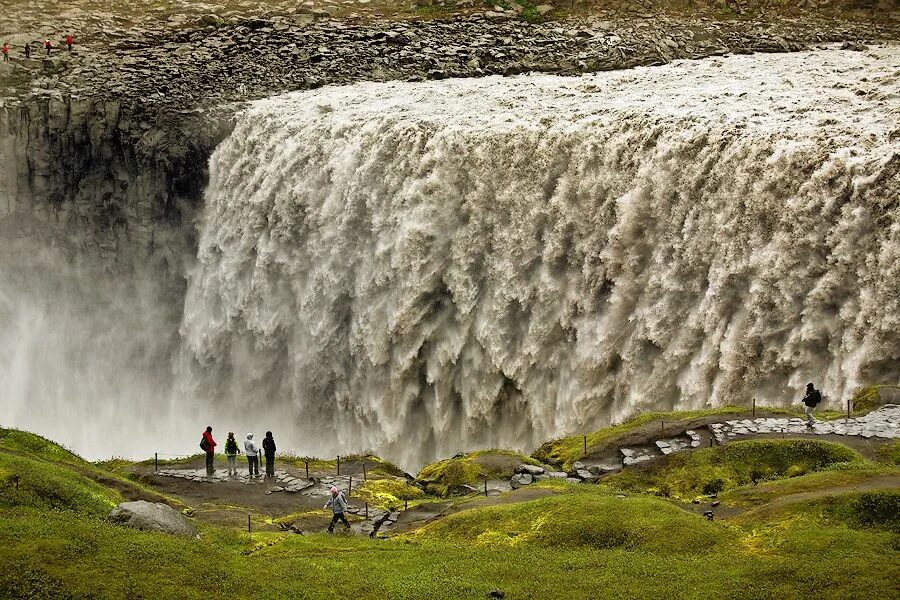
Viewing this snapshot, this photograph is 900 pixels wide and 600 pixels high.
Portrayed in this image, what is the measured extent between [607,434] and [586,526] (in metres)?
10.7

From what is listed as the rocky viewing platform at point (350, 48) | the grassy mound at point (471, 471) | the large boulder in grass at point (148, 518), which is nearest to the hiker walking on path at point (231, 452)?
the grassy mound at point (471, 471)

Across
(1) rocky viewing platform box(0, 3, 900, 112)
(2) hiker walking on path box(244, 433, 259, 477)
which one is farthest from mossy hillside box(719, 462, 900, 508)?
(1) rocky viewing platform box(0, 3, 900, 112)

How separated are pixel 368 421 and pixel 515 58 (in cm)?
2781

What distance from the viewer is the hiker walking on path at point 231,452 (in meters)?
40.5

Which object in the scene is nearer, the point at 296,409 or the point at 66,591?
the point at 66,591

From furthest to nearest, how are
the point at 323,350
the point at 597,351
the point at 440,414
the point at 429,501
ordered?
the point at 323,350
the point at 440,414
the point at 597,351
the point at 429,501

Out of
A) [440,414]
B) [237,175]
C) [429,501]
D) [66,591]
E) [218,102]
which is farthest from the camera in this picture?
[218,102]

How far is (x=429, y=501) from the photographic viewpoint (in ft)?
118

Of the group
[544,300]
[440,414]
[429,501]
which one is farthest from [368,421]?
[429,501]

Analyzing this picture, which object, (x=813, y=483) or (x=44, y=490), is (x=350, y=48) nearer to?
(x=44, y=490)

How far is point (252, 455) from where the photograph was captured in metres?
40.0

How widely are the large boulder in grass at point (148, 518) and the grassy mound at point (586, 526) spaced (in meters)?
6.73

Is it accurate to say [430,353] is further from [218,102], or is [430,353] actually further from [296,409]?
[218,102]

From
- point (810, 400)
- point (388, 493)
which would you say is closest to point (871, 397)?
point (810, 400)
